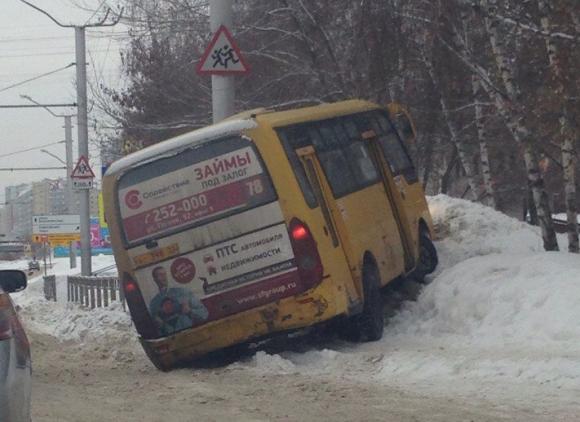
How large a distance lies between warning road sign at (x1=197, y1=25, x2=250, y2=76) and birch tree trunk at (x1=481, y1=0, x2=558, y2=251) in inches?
137

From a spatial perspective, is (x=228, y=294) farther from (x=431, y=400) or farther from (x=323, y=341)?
(x=431, y=400)

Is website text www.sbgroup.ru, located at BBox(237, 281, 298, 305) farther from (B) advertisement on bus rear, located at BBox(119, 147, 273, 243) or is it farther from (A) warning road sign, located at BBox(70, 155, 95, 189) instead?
(A) warning road sign, located at BBox(70, 155, 95, 189)

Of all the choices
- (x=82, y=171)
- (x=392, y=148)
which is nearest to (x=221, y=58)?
(x=392, y=148)

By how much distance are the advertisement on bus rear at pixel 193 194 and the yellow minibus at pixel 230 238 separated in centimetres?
1

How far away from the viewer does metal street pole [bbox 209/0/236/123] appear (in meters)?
17.1

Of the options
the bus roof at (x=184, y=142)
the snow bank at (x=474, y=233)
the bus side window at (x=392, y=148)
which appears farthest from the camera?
the snow bank at (x=474, y=233)

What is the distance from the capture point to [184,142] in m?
12.4

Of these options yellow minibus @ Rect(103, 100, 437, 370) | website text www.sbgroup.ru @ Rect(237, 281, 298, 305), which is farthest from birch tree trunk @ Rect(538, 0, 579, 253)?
website text www.sbgroup.ru @ Rect(237, 281, 298, 305)

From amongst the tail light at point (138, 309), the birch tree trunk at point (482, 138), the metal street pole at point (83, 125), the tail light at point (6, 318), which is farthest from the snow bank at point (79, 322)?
the tail light at point (6, 318)

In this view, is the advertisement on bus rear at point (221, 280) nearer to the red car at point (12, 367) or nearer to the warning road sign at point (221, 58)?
the warning road sign at point (221, 58)

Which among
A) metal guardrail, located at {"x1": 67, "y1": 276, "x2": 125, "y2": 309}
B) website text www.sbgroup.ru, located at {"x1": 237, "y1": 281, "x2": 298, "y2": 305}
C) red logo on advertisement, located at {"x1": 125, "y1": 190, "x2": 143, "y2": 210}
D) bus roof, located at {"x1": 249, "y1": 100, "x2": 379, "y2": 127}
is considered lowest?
metal guardrail, located at {"x1": 67, "y1": 276, "x2": 125, "y2": 309}

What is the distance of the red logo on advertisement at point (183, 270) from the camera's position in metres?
12.3

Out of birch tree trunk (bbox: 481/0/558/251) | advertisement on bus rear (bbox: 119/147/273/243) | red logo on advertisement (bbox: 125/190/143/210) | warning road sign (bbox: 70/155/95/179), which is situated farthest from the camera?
warning road sign (bbox: 70/155/95/179)

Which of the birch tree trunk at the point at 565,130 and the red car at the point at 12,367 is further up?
the birch tree trunk at the point at 565,130
